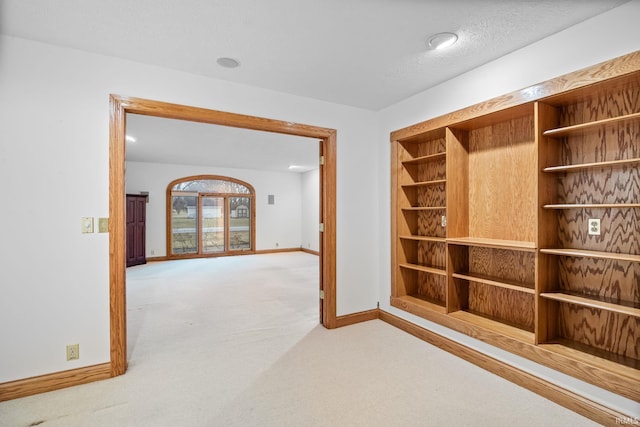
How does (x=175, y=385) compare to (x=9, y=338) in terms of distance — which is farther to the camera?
(x=175, y=385)

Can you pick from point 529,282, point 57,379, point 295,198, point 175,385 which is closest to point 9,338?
point 57,379

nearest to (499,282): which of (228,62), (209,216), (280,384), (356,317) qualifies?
(356,317)

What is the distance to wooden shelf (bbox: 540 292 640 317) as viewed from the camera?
5.78ft

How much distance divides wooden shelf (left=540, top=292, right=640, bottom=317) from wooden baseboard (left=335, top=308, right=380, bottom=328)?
1844 millimetres

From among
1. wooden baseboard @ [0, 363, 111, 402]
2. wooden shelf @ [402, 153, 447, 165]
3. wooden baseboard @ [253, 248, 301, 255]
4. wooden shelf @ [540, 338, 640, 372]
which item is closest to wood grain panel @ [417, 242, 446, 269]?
wooden shelf @ [402, 153, 447, 165]

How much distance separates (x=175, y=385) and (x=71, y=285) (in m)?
1.08

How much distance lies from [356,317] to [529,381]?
1.72m

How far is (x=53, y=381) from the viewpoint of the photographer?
216 cm

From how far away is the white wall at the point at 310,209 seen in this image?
355 inches

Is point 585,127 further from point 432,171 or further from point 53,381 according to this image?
point 53,381

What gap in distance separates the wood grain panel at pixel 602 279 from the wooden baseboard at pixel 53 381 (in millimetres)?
3594

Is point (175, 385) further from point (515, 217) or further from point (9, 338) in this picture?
point (515, 217)

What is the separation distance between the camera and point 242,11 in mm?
1820

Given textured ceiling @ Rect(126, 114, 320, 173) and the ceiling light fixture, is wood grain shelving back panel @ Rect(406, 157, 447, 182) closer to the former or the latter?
the ceiling light fixture
